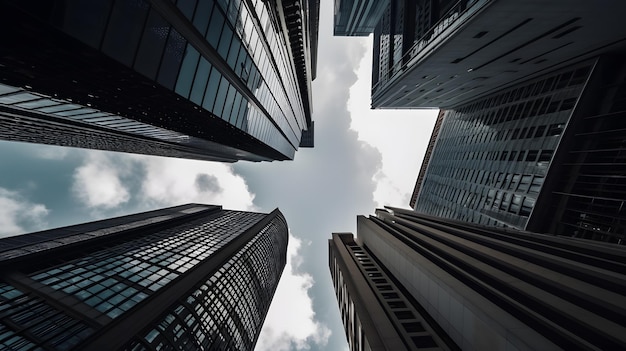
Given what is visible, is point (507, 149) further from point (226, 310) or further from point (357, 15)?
point (357, 15)

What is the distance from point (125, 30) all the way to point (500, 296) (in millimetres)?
23293

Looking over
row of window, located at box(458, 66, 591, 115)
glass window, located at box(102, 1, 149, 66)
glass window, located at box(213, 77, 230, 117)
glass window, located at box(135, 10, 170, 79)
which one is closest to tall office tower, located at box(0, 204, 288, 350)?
glass window, located at box(213, 77, 230, 117)

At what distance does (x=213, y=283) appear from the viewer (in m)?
45.8

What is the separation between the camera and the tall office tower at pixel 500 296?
1392 cm

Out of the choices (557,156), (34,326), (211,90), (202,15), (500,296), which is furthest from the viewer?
(557,156)

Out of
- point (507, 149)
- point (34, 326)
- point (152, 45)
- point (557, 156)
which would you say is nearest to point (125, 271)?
point (34, 326)

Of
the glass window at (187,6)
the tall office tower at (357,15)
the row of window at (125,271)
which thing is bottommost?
the row of window at (125,271)

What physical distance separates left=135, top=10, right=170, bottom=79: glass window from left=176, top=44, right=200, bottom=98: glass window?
6.90 ft

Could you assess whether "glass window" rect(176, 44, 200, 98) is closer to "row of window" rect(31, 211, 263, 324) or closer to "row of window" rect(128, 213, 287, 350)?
"row of window" rect(128, 213, 287, 350)

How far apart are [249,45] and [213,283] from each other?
3611 centimetres

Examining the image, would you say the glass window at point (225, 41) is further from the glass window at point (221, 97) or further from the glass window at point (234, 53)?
the glass window at point (221, 97)

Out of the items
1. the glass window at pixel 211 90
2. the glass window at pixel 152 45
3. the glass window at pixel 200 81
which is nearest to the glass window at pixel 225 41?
the glass window at pixel 211 90

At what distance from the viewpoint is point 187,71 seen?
1550 cm

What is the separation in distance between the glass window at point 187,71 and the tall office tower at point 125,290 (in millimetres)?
21255
